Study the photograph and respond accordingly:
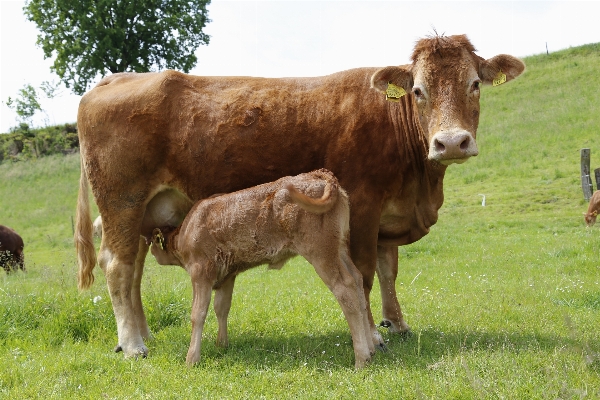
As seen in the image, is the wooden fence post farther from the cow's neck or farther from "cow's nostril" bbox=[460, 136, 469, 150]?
"cow's nostril" bbox=[460, 136, 469, 150]

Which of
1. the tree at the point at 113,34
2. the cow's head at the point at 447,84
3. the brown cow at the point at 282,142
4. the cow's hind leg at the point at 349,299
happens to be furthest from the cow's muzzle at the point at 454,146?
the tree at the point at 113,34

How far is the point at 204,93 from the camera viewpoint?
7.09 m

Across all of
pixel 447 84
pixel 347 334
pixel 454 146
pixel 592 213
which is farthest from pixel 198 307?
pixel 592 213

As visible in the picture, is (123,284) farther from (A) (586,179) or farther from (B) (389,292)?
(A) (586,179)

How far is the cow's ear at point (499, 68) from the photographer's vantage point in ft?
21.1

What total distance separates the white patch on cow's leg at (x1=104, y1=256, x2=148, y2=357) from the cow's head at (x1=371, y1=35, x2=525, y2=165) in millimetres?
3268

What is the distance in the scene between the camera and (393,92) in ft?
21.1

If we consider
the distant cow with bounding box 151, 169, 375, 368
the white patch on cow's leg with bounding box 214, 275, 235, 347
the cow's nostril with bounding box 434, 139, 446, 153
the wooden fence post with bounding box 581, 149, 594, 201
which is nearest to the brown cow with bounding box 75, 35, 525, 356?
the cow's nostril with bounding box 434, 139, 446, 153

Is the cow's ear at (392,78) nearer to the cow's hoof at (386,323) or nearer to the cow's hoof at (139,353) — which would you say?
the cow's hoof at (386,323)

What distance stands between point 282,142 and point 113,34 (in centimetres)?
3693

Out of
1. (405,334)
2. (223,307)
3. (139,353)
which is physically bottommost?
(405,334)

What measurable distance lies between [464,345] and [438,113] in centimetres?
207

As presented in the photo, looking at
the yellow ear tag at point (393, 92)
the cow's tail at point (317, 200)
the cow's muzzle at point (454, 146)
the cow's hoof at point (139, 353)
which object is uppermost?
the yellow ear tag at point (393, 92)

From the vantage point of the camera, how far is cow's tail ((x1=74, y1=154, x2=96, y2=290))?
25.3 ft
